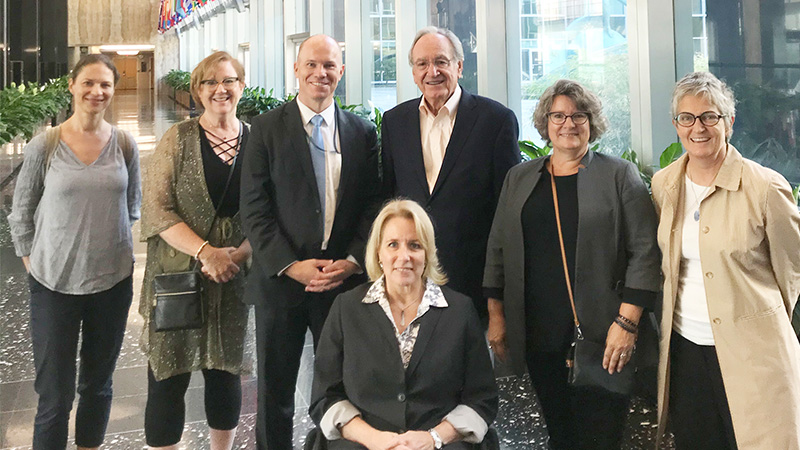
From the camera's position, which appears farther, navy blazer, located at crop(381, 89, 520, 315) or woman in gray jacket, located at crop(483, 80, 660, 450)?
navy blazer, located at crop(381, 89, 520, 315)

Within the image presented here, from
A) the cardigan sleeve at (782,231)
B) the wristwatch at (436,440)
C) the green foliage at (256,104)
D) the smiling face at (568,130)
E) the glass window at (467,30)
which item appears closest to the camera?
the cardigan sleeve at (782,231)

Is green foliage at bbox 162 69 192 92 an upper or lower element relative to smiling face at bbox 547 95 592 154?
upper

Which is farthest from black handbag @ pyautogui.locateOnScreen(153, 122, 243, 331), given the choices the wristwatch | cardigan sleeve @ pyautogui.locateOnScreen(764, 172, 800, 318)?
cardigan sleeve @ pyautogui.locateOnScreen(764, 172, 800, 318)

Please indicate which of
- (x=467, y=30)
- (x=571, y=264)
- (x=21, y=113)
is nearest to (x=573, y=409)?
(x=571, y=264)

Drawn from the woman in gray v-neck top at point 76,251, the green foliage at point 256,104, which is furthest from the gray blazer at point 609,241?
the green foliage at point 256,104

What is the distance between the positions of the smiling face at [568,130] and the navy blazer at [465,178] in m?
0.47

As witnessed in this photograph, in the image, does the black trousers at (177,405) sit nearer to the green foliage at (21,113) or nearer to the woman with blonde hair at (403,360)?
the woman with blonde hair at (403,360)

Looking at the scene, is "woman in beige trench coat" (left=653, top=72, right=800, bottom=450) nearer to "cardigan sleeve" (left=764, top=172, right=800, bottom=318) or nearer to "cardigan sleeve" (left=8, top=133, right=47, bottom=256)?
"cardigan sleeve" (left=764, top=172, right=800, bottom=318)

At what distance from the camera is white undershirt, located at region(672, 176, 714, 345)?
93.4 inches

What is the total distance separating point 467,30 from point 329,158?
4226mm

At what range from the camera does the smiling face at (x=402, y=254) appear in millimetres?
2486

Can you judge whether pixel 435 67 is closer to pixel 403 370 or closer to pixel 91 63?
pixel 403 370

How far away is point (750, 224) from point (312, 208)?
1.62 meters

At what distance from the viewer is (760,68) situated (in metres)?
3.75
